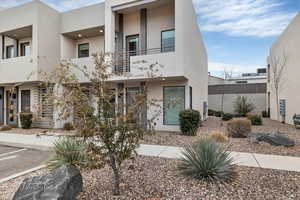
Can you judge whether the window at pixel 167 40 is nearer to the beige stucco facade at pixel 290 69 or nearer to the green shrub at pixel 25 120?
the beige stucco facade at pixel 290 69

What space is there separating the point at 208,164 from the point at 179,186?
84 centimetres

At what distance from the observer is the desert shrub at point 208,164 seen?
379 cm

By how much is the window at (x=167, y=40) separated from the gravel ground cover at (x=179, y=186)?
26.3ft

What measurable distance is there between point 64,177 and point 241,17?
14.1 meters

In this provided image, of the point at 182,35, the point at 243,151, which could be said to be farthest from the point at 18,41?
the point at 243,151

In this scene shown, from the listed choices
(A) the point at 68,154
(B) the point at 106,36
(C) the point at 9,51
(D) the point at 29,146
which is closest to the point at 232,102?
(B) the point at 106,36

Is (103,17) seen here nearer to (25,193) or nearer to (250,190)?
(25,193)

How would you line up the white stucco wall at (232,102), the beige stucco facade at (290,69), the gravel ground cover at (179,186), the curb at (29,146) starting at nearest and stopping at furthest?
the gravel ground cover at (179,186)
the curb at (29,146)
the beige stucco facade at (290,69)
the white stucco wall at (232,102)

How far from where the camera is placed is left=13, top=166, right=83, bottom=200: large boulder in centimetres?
272

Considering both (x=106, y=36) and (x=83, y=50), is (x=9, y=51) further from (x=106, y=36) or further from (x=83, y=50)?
(x=106, y=36)

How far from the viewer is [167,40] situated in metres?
10.8

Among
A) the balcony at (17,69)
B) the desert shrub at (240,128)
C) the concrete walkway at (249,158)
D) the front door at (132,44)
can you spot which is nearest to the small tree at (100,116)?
the concrete walkway at (249,158)

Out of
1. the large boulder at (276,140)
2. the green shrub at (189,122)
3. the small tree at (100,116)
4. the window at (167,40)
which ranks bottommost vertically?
the large boulder at (276,140)

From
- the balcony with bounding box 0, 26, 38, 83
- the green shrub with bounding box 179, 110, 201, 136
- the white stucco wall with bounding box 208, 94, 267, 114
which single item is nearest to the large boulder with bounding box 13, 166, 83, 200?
the green shrub with bounding box 179, 110, 201, 136
